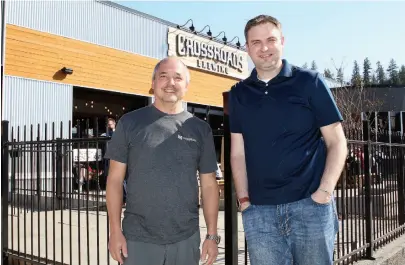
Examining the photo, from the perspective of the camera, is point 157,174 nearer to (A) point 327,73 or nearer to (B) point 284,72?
(B) point 284,72

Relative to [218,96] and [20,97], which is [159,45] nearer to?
[218,96]

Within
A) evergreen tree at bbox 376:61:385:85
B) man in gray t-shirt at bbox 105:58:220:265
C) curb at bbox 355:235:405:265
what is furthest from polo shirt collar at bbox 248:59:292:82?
evergreen tree at bbox 376:61:385:85

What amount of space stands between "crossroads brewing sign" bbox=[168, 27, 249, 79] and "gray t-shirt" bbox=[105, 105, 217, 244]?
17.4m

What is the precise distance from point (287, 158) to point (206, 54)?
20.0m

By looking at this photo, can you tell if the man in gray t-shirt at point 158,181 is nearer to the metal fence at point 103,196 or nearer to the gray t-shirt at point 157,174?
the gray t-shirt at point 157,174

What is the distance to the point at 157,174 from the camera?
2402 millimetres

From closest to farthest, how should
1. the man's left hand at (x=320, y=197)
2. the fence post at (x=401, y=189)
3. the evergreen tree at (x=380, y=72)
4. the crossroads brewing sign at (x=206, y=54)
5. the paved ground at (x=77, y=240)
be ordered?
1. the man's left hand at (x=320, y=197)
2. the paved ground at (x=77, y=240)
3. the fence post at (x=401, y=189)
4. the crossroads brewing sign at (x=206, y=54)
5. the evergreen tree at (x=380, y=72)

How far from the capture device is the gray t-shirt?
240 cm

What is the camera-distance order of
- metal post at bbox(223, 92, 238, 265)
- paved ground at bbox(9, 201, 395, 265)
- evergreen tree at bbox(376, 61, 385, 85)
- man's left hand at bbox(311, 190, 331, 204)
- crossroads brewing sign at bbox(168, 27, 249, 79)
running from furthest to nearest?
1. evergreen tree at bbox(376, 61, 385, 85)
2. crossroads brewing sign at bbox(168, 27, 249, 79)
3. paved ground at bbox(9, 201, 395, 265)
4. metal post at bbox(223, 92, 238, 265)
5. man's left hand at bbox(311, 190, 331, 204)

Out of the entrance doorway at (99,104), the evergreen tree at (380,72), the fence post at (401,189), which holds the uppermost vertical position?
the evergreen tree at (380,72)

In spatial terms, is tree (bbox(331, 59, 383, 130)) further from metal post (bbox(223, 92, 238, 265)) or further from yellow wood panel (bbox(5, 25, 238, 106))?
metal post (bbox(223, 92, 238, 265))

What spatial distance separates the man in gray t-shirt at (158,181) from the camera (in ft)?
7.86

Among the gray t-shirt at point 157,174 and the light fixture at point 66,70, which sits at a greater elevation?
the light fixture at point 66,70

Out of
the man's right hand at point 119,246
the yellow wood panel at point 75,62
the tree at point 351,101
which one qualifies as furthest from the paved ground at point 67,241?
the tree at point 351,101
